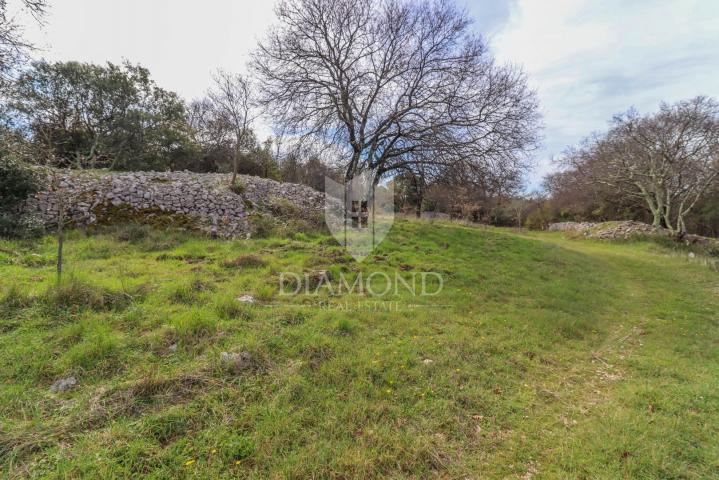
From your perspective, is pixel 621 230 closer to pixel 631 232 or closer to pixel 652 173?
pixel 631 232

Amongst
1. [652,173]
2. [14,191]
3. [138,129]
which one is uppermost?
[138,129]

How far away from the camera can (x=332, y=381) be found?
2.89 metres

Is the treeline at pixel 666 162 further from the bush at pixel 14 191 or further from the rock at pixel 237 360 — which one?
the bush at pixel 14 191

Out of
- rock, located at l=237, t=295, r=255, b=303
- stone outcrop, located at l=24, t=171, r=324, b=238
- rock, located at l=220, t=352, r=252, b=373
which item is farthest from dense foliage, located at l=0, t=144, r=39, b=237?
rock, located at l=220, t=352, r=252, b=373

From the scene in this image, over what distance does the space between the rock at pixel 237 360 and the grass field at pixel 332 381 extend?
0.05 meters

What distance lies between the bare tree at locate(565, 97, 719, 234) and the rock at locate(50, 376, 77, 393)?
2219cm

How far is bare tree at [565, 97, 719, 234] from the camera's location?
14406mm

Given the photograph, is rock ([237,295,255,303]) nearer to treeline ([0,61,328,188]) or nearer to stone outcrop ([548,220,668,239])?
treeline ([0,61,328,188])

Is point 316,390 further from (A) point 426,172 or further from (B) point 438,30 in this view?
(B) point 438,30

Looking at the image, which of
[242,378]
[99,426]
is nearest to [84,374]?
[99,426]

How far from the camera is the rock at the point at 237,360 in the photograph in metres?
2.86

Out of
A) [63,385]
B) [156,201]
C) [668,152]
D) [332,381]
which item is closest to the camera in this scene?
[63,385]

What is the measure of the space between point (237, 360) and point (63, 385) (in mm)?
1365

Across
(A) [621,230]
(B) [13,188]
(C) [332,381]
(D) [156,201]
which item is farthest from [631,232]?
(B) [13,188]
